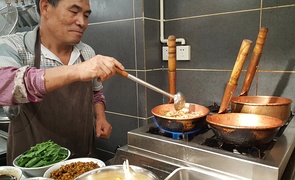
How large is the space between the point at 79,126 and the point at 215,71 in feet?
2.81

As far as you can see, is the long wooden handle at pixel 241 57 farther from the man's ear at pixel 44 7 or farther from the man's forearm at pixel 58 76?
the man's ear at pixel 44 7

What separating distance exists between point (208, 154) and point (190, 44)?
2.83 feet

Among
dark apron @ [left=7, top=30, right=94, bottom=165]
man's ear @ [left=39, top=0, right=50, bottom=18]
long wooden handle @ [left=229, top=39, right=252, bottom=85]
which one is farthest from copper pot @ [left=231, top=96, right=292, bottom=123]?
man's ear @ [left=39, top=0, right=50, bottom=18]

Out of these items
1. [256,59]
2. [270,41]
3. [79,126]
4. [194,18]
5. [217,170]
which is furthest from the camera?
[194,18]

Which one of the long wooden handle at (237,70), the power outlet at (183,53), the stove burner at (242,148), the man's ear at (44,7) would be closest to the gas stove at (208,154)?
the stove burner at (242,148)

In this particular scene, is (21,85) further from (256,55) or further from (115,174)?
(256,55)

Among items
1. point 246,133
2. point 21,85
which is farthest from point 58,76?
point 246,133

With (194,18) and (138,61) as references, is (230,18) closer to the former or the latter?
(194,18)

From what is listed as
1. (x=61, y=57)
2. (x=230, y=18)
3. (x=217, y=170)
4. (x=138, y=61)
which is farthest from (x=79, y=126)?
(x=230, y=18)

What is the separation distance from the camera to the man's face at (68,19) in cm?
106

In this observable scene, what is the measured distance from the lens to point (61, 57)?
122 cm

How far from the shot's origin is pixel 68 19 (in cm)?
107

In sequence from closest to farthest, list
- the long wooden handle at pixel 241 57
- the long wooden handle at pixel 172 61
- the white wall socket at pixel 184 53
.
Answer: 1. the long wooden handle at pixel 241 57
2. the long wooden handle at pixel 172 61
3. the white wall socket at pixel 184 53

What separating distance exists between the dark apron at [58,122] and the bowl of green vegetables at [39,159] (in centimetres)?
26
